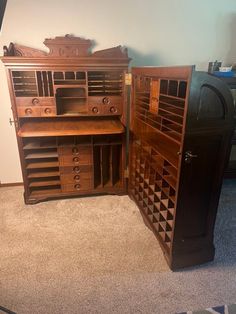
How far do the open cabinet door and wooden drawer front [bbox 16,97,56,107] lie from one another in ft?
2.63

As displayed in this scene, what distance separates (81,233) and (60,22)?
1.97 meters

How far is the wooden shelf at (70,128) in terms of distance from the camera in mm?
2068

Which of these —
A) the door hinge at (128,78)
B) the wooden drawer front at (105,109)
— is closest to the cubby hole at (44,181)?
the wooden drawer front at (105,109)

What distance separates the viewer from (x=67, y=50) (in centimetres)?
218

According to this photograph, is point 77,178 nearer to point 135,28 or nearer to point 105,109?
point 105,109

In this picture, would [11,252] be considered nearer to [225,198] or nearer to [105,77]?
[105,77]

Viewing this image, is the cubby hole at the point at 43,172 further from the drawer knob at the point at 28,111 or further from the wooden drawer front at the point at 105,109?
the wooden drawer front at the point at 105,109

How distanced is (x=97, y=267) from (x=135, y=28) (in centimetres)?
221

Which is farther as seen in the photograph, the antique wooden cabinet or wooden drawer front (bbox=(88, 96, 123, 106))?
wooden drawer front (bbox=(88, 96, 123, 106))

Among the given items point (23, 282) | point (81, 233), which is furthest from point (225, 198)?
point (23, 282)

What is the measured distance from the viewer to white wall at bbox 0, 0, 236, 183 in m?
2.15

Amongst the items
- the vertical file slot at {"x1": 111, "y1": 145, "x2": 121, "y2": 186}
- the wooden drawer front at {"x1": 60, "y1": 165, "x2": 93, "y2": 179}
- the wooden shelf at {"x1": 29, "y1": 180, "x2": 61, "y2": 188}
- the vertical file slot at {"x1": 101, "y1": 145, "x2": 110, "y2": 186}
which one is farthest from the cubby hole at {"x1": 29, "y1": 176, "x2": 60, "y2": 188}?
the vertical file slot at {"x1": 111, "y1": 145, "x2": 121, "y2": 186}

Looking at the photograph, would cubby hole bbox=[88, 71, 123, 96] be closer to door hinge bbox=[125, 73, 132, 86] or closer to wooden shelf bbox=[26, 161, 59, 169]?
door hinge bbox=[125, 73, 132, 86]

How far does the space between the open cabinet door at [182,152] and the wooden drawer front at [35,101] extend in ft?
2.63
